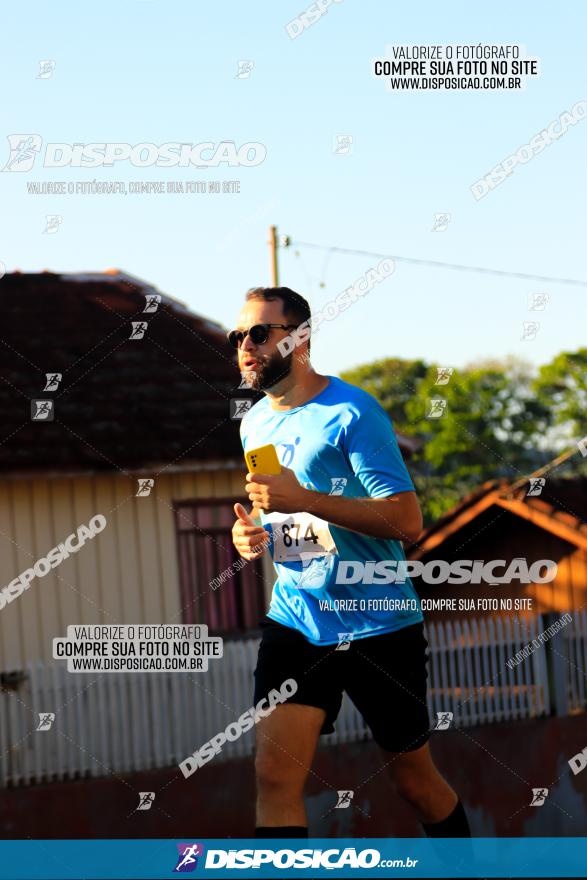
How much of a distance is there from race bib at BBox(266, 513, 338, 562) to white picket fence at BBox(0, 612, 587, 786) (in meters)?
6.89

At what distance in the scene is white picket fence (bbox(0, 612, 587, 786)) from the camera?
12.1m

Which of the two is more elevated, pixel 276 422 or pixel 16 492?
pixel 16 492

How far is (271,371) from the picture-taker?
561 cm

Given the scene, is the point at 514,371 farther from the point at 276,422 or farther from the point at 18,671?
the point at 276,422

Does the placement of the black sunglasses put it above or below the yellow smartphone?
above

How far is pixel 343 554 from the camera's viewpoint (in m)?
5.45

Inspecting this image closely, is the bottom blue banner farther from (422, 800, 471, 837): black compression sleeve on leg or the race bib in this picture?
the race bib

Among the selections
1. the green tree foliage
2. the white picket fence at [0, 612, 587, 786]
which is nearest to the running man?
the white picket fence at [0, 612, 587, 786]

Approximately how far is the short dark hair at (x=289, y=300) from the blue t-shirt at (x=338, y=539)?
32cm

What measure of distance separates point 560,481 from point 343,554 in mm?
15658

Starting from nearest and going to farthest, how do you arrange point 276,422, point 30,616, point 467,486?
point 276,422, point 30,616, point 467,486

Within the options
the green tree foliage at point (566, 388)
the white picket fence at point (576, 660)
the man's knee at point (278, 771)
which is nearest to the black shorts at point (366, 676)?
the man's knee at point (278, 771)

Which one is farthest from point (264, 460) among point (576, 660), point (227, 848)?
point (576, 660)

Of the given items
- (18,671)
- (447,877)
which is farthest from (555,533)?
Result: (447,877)
